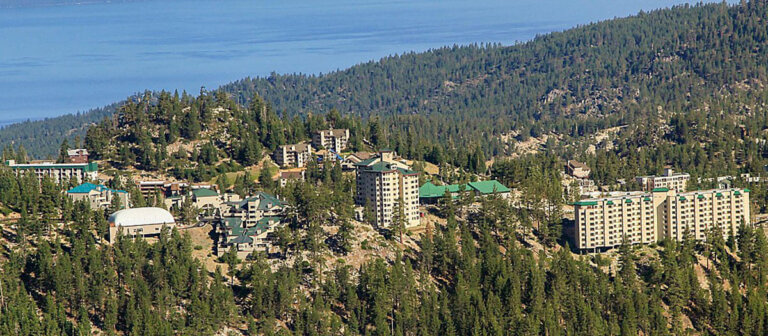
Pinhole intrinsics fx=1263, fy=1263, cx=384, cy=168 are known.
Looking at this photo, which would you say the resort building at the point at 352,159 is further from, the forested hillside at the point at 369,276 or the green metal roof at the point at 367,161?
the green metal roof at the point at 367,161

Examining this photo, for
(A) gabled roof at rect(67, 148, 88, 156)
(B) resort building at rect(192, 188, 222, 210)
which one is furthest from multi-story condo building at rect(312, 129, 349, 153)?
(B) resort building at rect(192, 188, 222, 210)

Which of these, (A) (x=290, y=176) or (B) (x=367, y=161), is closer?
(B) (x=367, y=161)

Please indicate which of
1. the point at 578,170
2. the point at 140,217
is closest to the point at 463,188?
the point at 140,217

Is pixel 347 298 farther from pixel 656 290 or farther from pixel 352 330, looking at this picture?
pixel 656 290

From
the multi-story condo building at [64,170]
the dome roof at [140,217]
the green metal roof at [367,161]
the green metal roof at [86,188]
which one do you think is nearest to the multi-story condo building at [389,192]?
the green metal roof at [367,161]

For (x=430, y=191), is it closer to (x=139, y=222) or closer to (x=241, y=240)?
(x=241, y=240)

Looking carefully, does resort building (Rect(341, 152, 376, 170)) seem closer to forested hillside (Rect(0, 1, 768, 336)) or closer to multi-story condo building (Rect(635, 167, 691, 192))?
forested hillside (Rect(0, 1, 768, 336))
